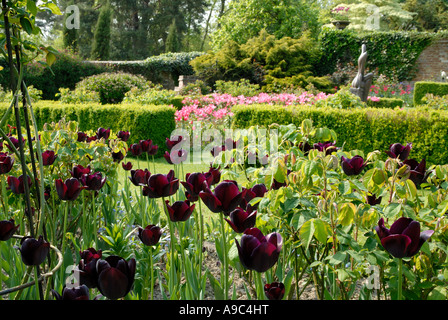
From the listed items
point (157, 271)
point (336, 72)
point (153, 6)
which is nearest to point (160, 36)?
point (153, 6)

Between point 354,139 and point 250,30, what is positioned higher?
point 250,30

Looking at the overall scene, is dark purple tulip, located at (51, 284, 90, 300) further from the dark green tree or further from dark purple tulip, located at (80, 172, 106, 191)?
the dark green tree

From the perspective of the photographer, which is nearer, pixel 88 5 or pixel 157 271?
pixel 157 271

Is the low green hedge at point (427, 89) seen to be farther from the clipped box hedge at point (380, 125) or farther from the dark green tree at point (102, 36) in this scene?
the dark green tree at point (102, 36)

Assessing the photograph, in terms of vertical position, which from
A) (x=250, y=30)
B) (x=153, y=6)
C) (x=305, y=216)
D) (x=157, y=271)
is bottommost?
(x=157, y=271)

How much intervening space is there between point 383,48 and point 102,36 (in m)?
15.4

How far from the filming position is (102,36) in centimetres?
2356

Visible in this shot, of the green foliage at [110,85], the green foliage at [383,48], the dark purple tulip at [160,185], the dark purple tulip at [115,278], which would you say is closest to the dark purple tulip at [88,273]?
the dark purple tulip at [115,278]

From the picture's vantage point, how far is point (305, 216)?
1424mm

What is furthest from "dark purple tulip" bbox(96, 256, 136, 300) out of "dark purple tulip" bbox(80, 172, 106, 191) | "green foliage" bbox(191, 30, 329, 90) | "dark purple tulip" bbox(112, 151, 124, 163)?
"green foliage" bbox(191, 30, 329, 90)

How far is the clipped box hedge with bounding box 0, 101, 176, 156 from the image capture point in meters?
7.12
